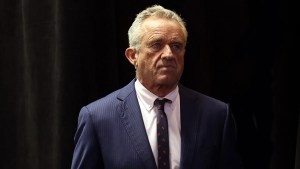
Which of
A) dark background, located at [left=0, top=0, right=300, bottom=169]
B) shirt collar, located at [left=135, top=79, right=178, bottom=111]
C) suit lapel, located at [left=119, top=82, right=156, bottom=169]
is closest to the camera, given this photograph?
suit lapel, located at [left=119, top=82, right=156, bottom=169]

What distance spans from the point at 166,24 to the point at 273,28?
70 centimetres

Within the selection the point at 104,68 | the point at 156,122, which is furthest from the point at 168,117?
the point at 104,68

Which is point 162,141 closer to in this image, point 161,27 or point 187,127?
point 187,127

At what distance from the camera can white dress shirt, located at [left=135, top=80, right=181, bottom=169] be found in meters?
1.47

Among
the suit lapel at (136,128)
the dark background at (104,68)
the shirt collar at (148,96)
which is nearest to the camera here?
the suit lapel at (136,128)

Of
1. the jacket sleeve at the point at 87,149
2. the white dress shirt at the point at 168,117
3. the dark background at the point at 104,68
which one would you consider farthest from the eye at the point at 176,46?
the dark background at the point at 104,68

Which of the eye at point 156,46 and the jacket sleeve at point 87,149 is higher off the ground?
the eye at point 156,46

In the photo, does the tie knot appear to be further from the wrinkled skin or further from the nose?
the nose

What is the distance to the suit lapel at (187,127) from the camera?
145 cm

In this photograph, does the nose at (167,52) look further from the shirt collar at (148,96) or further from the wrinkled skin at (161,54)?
the shirt collar at (148,96)

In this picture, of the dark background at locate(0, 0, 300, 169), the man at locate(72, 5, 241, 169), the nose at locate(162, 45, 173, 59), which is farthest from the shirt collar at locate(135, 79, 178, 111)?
the dark background at locate(0, 0, 300, 169)

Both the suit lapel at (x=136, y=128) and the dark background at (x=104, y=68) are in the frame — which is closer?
the suit lapel at (x=136, y=128)

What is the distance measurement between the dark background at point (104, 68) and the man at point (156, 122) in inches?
16.7

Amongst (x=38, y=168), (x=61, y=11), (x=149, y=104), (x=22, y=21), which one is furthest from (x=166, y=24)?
(x=38, y=168)
